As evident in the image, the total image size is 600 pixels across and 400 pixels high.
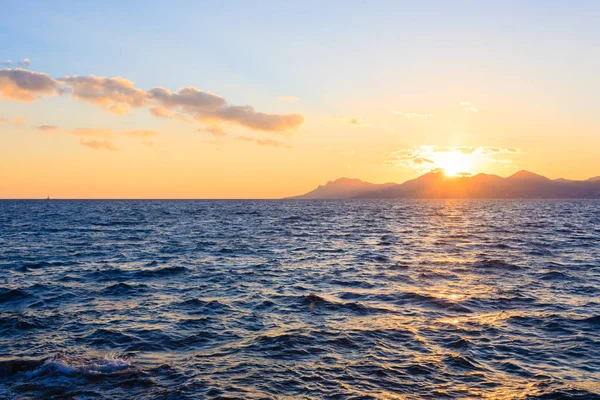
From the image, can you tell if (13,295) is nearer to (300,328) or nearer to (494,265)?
(300,328)

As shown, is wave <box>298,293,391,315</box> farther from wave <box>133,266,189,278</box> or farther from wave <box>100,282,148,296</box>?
wave <box>133,266,189,278</box>

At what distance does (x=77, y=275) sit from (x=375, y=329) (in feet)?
70.7

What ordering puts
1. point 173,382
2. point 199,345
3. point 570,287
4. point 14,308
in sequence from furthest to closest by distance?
point 570,287
point 14,308
point 199,345
point 173,382

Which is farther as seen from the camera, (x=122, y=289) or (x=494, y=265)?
(x=494, y=265)

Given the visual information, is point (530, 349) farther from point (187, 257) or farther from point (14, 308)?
point (187, 257)

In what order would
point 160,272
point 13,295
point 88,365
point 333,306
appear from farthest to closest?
point 160,272 → point 13,295 → point 333,306 → point 88,365

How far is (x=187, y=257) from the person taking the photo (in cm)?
3741

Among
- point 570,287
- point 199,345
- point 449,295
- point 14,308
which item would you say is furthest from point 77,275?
point 570,287

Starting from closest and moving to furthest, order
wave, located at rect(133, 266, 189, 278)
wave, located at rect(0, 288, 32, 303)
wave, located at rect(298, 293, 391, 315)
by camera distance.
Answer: wave, located at rect(298, 293, 391, 315), wave, located at rect(0, 288, 32, 303), wave, located at rect(133, 266, 189, 278)

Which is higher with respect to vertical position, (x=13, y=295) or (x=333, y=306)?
(x=13, y=295)

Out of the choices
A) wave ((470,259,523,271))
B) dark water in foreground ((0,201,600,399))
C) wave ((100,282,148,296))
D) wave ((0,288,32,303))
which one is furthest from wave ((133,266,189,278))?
wave ((470,259,523,271))

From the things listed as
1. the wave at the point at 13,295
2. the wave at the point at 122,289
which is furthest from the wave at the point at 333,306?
the wave at the point at 13,295

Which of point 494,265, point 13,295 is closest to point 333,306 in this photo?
point 13,295

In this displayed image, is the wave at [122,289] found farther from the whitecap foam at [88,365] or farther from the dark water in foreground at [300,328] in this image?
the whitecap foam at [88,365]
